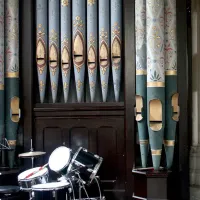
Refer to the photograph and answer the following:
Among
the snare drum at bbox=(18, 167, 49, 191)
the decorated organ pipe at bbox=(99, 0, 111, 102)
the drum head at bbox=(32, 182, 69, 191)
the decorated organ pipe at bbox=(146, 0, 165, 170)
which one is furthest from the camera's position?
the decorated organ pipe at bbox=(99, 0, 111, 102)

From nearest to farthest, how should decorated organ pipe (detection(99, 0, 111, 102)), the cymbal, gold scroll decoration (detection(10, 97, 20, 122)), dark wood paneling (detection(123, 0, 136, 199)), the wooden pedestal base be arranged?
1. the wooden pedestal base
2. the cymbal
3. dark wood paneling (detection(123, 0, 136, 199))
4. decorated organ pipe (detection(99, 0, 111, 102))
5. gold scroll decoration (detection(10, 97, 20, 122))

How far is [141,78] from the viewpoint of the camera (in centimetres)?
559

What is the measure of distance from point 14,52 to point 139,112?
158 cm

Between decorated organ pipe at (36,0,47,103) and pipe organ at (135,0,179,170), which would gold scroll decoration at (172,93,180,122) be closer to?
pipe organ at (135,0,179,170)

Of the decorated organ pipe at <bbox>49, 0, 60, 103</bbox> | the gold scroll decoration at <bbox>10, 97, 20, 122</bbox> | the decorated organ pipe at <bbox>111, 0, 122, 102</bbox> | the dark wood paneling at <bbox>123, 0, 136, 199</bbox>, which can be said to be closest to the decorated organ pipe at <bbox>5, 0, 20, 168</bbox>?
the gold scroll decoration at <bbox>10, 97, 20, 122</bbox>

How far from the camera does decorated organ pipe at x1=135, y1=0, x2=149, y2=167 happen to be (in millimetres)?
5527

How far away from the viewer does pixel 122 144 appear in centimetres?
599

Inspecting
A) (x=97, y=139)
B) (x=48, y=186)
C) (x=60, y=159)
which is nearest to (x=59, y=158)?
(x=60, y=159)

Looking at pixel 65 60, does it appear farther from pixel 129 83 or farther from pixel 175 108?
pixel 175 108

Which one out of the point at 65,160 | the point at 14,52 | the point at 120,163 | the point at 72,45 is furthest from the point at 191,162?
the point at 14,52

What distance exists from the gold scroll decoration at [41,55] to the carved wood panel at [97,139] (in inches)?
23.0

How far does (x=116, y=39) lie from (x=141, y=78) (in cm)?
61

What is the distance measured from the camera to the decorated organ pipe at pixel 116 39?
5.93m

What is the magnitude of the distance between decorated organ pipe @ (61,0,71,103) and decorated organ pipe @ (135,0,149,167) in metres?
0.83
